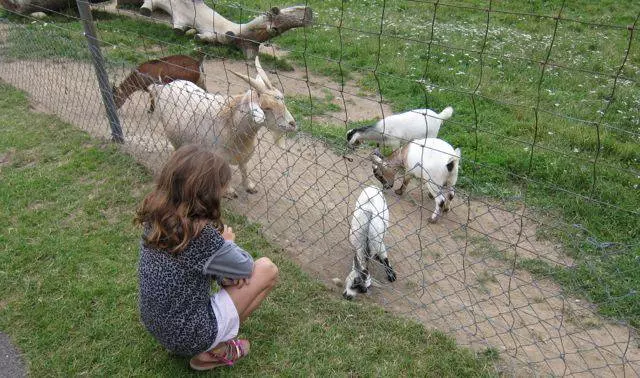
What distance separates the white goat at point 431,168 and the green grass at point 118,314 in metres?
1.24

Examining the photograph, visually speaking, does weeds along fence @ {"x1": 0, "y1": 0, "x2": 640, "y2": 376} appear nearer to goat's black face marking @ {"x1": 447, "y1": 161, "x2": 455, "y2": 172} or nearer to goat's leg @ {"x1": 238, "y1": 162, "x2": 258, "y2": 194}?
goat's leg @ {"x1": 238, "y1": 162, "x2": 258, "y2": 194}

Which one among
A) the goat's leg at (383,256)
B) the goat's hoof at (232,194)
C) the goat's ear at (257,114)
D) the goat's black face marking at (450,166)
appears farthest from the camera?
the goat's hoof at (232,194)

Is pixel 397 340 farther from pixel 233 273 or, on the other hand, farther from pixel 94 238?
pixel 94 238

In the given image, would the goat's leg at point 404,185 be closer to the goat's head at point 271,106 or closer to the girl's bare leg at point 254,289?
the goat's head at point 271,106

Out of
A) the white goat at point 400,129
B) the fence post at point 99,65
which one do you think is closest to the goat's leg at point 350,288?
the white goat at point 400,129

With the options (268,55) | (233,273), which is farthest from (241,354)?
(268,55)

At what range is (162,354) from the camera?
2.62 metres

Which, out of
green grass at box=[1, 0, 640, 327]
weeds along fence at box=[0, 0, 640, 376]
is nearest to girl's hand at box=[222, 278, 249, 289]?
weeds along fence at box=[0, 0, 640, 376]

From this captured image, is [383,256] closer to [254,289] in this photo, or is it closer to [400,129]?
[254,289]

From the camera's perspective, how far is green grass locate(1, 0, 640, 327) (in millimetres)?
3363

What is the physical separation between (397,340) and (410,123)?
2646 millimetres

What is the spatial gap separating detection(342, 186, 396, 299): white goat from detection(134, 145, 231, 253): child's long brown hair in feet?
4.12

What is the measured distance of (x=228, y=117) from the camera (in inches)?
155

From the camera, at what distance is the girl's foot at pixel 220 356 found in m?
2.47
